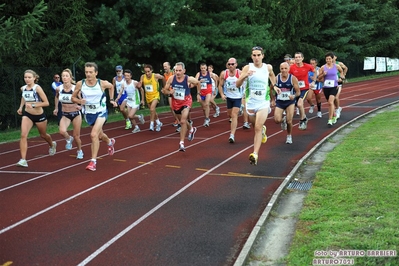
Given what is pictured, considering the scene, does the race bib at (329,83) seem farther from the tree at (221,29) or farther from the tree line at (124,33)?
the tree at (221,29)

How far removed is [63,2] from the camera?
1969 cm

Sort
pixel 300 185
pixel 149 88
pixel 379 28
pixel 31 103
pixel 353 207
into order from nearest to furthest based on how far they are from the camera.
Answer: pixel 353 207, pixel 300 185, pixel 31 103, pixel 149 88, pixel 379 28

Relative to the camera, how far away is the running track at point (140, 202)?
5.07 meters

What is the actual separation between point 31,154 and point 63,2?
10165 millimetres

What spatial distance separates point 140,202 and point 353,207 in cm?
292

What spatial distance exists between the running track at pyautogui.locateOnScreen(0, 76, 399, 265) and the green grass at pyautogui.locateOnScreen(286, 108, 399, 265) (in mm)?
704

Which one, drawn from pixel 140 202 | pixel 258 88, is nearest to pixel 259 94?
pixel 258 88

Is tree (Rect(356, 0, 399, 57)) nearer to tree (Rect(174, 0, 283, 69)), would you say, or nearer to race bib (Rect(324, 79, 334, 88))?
tree (Rect(174, 0, 283, 69))

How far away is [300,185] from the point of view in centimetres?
766

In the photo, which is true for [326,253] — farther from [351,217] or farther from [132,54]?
[132,54]

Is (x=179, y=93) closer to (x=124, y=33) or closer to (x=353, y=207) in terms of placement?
(x=353, y=207)

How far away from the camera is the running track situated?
5074mm

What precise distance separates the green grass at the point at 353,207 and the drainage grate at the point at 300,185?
13cm

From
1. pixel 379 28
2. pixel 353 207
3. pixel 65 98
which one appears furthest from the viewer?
pixel 379 28
